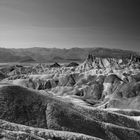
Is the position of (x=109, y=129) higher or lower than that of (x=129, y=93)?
higher

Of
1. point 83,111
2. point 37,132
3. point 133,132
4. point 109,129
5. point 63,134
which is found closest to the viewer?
point 37,132

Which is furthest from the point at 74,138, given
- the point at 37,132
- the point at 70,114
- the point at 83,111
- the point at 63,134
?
the point at 83,111

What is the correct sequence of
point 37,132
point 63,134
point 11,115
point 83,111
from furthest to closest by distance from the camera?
point 83,111 < point 11,115 < point 63,134 < point 37,132

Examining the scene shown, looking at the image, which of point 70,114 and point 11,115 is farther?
point 70,114

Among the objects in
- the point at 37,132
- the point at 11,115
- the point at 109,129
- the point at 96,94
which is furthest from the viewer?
the point at 96,94

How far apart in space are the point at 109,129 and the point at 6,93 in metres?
26.7

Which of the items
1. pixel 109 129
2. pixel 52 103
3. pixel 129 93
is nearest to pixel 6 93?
pixel 52 103

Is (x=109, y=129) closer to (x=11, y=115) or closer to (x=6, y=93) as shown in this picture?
(x=11, y=115)

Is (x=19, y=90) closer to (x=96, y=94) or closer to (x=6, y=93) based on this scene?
(x=6, y=93)

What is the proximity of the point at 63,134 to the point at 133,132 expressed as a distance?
25.9 meters

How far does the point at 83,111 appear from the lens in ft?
203

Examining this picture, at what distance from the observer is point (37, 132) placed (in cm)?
3603

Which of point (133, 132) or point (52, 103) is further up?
point (52, 103)

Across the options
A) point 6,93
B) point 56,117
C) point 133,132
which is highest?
point 6,93
